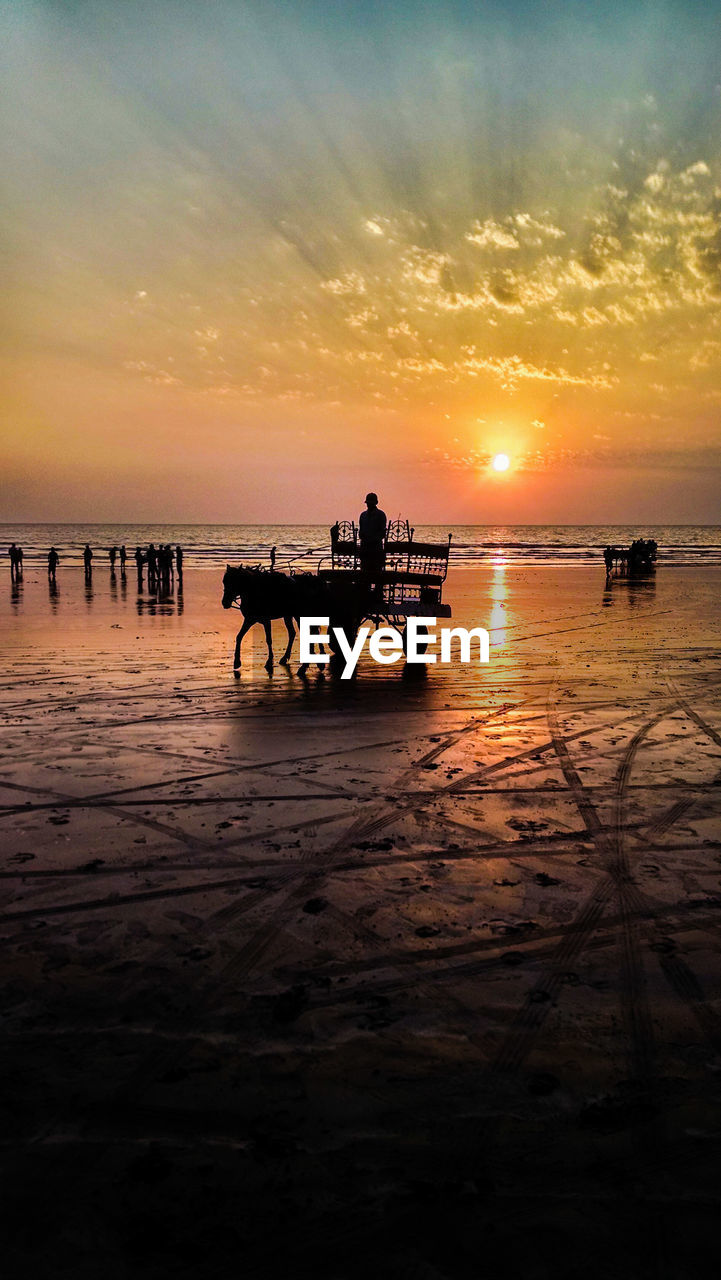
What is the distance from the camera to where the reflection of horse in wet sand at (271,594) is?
38.3ft

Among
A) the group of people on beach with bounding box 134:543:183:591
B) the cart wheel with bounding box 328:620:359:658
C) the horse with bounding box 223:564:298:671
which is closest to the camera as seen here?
the horse with bounding box 223:564:298:671

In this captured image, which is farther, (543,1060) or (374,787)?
(374,787)

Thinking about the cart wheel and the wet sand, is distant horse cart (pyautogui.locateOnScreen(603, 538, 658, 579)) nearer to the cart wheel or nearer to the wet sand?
the cart wheel

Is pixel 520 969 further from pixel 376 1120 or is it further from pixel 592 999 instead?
pixel 376 1120

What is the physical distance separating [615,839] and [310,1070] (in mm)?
2979

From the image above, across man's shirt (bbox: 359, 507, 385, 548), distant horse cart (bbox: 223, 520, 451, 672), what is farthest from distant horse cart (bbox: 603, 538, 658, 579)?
man's shirt (bbox: 359, 507, 385, 548)

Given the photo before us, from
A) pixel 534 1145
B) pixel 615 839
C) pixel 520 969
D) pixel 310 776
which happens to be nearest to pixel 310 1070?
pixel 534 1145

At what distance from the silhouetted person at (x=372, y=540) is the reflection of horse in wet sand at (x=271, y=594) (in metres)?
0.84

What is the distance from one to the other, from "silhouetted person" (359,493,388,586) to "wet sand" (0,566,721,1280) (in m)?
5.17

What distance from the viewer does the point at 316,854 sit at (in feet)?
15.4

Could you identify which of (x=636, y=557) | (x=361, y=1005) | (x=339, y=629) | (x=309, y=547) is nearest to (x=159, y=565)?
(x=339, y=629)

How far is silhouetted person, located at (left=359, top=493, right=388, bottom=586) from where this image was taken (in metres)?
11.9

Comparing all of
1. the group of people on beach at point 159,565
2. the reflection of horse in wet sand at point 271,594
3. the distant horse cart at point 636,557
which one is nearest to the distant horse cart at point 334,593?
the reflection of horse in wet sand at point 271,594

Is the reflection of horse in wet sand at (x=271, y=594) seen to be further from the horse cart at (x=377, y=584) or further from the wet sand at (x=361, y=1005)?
the wet sand at (x=361, y=1005)
